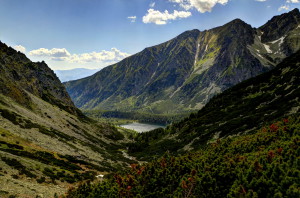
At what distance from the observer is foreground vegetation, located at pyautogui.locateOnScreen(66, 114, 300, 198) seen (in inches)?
608

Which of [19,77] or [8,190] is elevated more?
[19,77]

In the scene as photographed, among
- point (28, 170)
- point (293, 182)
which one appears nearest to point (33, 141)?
point (28, 170)

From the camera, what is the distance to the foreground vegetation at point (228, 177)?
15445 millimetres

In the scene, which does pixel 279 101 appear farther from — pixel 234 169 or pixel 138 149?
pixel 138 149

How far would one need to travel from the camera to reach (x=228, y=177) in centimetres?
1950

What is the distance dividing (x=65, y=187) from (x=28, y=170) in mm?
5856

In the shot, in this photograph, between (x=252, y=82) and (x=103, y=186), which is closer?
(x=103, y=186)

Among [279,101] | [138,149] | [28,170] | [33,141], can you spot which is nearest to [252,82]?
[279,101]

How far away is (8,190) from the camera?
25078 mm

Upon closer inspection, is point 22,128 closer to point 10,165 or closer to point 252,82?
point 10,165

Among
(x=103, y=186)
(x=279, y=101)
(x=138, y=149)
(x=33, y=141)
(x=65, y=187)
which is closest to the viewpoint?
(x=103, y=186)

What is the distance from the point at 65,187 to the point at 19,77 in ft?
394

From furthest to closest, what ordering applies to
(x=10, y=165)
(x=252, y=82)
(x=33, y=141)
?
(x=252, y=82) < (x=33, y=141) < (x=10, y=165)

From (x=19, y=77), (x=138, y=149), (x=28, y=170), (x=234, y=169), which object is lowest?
(x=138, y=149)
